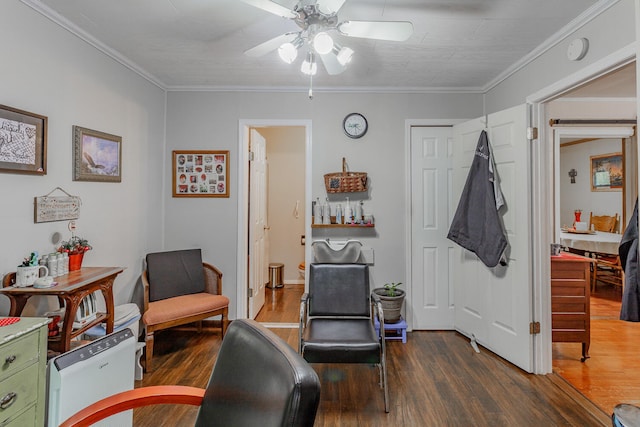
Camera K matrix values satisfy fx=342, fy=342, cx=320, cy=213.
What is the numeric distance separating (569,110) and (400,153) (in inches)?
76.5

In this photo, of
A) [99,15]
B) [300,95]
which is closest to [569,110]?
[300,95]

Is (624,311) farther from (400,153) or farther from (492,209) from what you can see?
(400,153)

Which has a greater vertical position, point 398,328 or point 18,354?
point 18,354

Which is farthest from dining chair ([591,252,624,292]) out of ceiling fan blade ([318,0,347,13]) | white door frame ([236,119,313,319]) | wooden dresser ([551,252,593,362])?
ceiling fan blade ([318,0,347,13])

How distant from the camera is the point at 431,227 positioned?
359 cm

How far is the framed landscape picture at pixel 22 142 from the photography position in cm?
185

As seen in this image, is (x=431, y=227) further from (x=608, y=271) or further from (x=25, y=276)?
(x=608, y=271)

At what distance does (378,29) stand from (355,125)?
1.83 meters

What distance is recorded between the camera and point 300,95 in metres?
3.58

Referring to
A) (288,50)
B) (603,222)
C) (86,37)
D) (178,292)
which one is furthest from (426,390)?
(603,222)

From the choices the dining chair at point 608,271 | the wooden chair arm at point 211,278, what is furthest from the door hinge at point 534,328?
the dining chair at point 608,271

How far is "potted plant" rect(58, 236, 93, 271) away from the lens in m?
2.21

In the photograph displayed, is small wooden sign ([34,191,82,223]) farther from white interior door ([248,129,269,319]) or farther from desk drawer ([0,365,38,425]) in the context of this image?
white interior door ([248,129,269,319])

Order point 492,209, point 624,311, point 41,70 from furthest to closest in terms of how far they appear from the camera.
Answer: point 492,209
point 41,70
point 624,311
